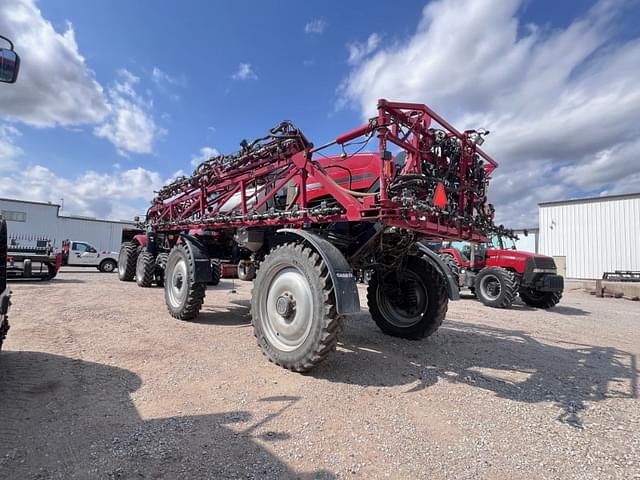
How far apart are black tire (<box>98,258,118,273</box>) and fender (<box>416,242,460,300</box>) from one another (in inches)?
773

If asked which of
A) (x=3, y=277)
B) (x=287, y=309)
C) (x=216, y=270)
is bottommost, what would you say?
(x=287, y=309)

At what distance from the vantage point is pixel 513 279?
10156mm

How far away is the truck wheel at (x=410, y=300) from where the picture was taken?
203 inches

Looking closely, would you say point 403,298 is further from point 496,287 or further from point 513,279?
point 496,287

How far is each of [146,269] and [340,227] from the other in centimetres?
798

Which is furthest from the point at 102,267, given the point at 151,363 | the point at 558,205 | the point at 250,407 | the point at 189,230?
the point at 558,205

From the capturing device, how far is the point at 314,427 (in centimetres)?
275

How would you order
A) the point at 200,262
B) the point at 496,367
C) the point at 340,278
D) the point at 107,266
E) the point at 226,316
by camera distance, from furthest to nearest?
1. the point at 107,266
2. the point at 226,316
3. the point at 200,262
4. the point at 496,367
5. the point at 340,278

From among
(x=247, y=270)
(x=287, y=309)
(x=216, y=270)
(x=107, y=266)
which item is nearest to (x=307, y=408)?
(x=287, y=309)

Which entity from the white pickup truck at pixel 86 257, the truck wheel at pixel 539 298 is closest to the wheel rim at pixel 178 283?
the truck wheel at pixel 539 298

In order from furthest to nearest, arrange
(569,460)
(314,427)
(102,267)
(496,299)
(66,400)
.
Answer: (102,267) → (496,299) → (66,400) → (314,427) → (569,460)

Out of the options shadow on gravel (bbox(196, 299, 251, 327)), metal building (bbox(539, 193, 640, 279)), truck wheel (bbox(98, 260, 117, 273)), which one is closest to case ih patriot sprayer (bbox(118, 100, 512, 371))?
shadow on gravel (bbox(196, 299, 251, 327))

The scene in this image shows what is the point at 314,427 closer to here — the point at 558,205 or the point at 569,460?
the point at 569,460

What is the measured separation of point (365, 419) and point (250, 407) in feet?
3.13
